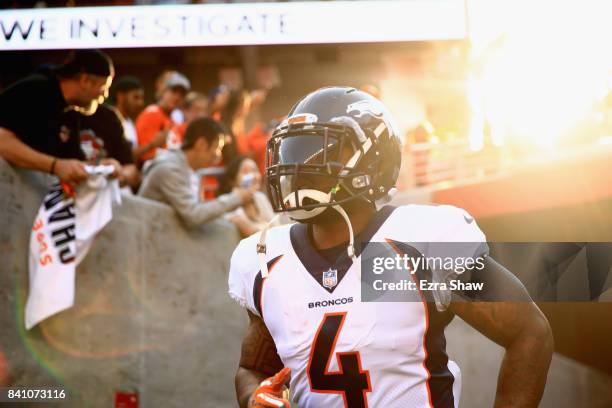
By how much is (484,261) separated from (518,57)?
2.58 metres

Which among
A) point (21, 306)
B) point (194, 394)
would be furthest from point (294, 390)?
point (194, 394)

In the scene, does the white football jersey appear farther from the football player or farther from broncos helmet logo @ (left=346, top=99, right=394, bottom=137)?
broncos helmet logo @ (left=346, top=99, right=394, bottom=137)

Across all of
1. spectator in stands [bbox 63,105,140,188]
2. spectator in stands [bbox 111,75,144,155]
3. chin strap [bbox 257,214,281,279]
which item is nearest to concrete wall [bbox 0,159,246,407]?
spectator in stands [bbox 63,105,140,188]

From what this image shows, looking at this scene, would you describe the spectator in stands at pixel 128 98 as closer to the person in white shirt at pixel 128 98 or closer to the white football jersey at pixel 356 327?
the person in white shirt at pixel 128 98

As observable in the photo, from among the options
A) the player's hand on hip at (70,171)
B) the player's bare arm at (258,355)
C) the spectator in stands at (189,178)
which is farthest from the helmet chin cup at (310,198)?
the spectator in stands at (189,178)

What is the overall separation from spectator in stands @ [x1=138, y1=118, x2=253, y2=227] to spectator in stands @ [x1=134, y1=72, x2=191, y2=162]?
45 cm

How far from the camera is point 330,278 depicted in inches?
75.9

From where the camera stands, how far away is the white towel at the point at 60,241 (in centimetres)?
353

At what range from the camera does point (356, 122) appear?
79.0 inches

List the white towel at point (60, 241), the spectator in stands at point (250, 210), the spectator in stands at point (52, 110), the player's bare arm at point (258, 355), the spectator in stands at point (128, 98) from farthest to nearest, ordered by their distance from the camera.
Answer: the spectator in stands at point (128, 98) → the spectator in stands at point (250, 210) → the white towel at point (60, 241) → the spectator in stands at point (52, 110) → the player's bare arm at point (258, 355)

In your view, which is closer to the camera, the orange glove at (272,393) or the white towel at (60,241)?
the orange glove at (272,393)

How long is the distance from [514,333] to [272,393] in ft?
1.95

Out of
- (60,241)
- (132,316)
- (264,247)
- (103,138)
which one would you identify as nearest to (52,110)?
(103,138)

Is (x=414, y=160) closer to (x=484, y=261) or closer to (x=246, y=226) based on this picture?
(x=246, y=226)
